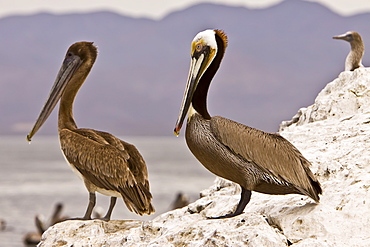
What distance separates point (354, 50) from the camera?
13.5 m

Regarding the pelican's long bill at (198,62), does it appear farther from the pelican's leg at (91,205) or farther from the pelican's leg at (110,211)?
the pelican's leg at (91,205)

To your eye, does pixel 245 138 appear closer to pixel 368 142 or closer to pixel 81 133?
pixel 368 142

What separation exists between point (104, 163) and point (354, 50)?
26.9 ft

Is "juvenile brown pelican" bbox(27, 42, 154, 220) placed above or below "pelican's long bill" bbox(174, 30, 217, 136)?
below

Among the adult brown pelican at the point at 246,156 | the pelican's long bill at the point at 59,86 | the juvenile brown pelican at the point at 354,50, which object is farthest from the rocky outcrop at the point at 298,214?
the juvenile brown pelican at the point at 354,50

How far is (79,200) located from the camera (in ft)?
→ 150

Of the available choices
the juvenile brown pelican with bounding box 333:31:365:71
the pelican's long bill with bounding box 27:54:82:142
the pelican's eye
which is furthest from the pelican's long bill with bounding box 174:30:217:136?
the juvenile brown pelican with bounding box 333:31:365:71

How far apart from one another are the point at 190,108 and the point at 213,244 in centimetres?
127

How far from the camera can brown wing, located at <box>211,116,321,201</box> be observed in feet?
16.4

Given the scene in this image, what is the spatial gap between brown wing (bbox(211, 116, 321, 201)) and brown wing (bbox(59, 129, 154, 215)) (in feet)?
5.23

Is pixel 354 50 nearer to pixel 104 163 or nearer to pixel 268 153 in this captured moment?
pixel 104 163

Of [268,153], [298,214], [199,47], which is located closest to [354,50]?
[199,47]

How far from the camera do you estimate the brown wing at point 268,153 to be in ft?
16.4

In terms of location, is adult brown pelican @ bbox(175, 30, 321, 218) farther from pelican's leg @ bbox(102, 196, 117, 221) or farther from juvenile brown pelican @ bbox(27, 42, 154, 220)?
pelican's leg @ bbox(102, 196, 117, 221)
